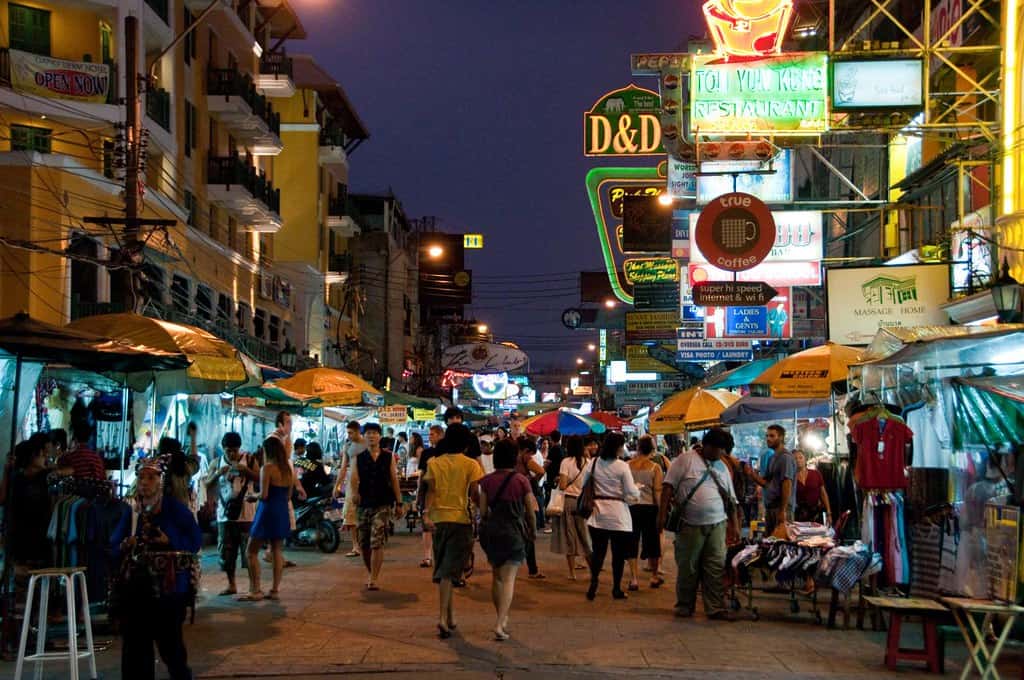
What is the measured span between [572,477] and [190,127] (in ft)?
76.0

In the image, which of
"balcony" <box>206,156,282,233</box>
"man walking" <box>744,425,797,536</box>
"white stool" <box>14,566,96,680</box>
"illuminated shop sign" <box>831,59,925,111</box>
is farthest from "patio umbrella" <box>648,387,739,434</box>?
"balcony" <box>206,156,282,233</box>

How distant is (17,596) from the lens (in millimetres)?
10758

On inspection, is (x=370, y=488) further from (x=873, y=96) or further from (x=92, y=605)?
(x=873, y=96)

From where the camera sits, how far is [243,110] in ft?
126

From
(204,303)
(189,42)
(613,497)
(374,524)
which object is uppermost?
(189,42)

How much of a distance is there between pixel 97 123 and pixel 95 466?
58.8ft

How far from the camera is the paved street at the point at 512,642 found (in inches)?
372

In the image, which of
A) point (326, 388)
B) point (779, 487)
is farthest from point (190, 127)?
point (779, 487)

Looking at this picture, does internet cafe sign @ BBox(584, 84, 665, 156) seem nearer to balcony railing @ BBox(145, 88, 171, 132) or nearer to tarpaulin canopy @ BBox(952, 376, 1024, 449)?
balcony railing @ BBox(145, 88, 171, 132)

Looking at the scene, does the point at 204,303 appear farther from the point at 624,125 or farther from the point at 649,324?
the point at 624,125

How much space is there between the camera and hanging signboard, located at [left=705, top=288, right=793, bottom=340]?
24.2 m

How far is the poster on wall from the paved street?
20.3 feet

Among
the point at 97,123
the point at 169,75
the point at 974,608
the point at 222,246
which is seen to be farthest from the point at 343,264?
the point at 974,608

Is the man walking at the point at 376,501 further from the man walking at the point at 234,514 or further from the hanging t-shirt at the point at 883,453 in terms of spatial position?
the hanging t-shirt at the point at 883,453
